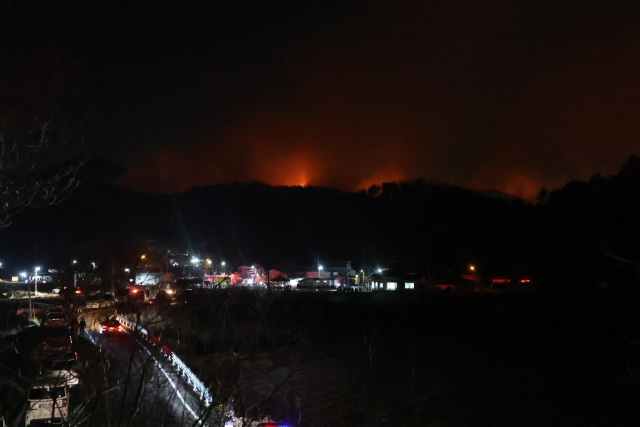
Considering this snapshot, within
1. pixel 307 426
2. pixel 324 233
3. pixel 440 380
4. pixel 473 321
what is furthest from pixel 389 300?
pixel 324 233

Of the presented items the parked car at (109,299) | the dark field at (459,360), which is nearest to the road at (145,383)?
the parked car at (109,299)

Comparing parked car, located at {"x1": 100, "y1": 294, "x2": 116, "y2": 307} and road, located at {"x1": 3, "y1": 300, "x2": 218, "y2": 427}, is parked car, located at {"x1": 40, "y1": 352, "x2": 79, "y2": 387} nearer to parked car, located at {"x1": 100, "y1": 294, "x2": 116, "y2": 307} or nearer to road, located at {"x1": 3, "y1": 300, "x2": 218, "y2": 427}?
road, located at {"x1": 3, "y1": 300, "x2": 218, "y2": 427}

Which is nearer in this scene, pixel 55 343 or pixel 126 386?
pixel 126 386

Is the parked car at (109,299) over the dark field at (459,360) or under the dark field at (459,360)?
over

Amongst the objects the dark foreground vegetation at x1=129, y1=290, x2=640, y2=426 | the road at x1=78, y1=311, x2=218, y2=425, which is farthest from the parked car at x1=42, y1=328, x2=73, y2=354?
the dark foreground vegetation at x1=129, y1=290, x2=640, y2=426

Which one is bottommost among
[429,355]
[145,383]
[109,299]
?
[429,355]

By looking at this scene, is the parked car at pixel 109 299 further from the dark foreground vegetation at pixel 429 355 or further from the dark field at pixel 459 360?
the dark field at pixel 459 360

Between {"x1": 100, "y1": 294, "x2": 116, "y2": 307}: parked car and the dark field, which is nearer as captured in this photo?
{"x1": 100, "y1": 294, "x2": 116, "y2": 307}: parked car

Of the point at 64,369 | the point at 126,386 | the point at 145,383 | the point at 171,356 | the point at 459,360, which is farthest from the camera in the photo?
the point at 459,360

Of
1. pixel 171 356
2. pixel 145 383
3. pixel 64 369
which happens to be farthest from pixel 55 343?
pixel 145 383

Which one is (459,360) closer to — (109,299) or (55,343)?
(109,299)

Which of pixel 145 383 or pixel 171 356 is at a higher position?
pixel 145 383

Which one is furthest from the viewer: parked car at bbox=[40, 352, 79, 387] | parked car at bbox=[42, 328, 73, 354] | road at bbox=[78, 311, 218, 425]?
parked car at bbox=[42, 328, 73, 354]

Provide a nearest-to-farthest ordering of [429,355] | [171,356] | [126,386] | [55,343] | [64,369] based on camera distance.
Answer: [126,386] → [64,369] → [171,356] → [55,343] → [429,355]
